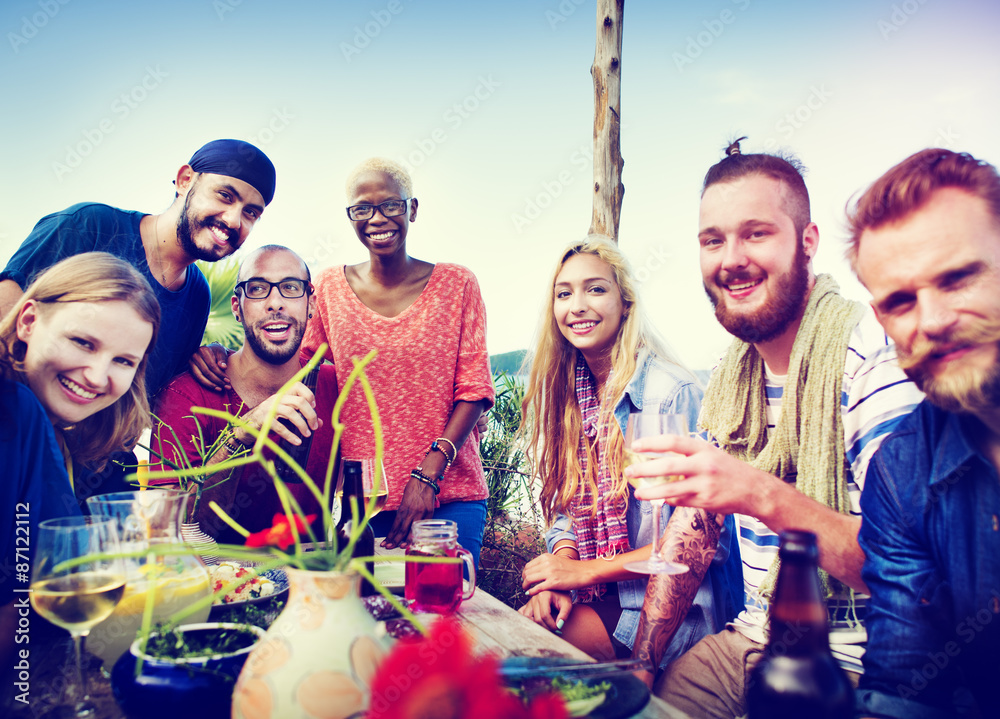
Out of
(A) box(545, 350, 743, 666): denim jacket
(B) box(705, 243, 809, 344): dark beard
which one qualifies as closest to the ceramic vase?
(A) box(545, 350, 743, 666): denim jacket

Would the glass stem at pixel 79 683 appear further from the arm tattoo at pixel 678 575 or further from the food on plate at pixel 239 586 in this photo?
Answer: the arm tattoo at pixel 678 575

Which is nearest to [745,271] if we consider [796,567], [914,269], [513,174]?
[914,269]

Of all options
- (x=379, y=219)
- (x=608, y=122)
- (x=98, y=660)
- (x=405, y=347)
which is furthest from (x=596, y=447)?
(x=608, y=122)

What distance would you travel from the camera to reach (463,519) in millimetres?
2479

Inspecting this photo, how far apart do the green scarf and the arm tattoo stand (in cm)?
22

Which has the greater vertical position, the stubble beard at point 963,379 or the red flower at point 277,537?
the stubble beard at point 963,379

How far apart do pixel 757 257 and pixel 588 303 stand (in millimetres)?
728

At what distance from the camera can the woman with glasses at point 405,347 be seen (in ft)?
7.97

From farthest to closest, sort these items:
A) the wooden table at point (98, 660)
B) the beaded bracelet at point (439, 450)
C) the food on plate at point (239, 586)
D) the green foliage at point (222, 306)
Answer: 1. the green foliage at point (222, 306)
2. the beaded bracelet at point (439, 450)
3. the food on plate at point (239, 586)
4. the wooden table at point (98, 660)

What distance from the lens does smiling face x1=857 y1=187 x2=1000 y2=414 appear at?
1034mm

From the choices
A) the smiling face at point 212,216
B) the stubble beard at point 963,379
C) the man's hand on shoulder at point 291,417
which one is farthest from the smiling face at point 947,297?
the smiling face at point 212,216

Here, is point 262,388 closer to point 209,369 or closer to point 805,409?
point 209,369

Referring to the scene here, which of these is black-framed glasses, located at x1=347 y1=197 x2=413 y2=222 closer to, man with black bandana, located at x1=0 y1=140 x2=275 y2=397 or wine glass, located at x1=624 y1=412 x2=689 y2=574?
man with black bandana, located at x1=0 y1=140 x2=275 y2=397

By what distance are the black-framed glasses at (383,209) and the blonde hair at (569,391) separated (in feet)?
2.27
